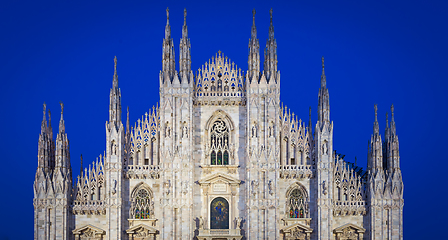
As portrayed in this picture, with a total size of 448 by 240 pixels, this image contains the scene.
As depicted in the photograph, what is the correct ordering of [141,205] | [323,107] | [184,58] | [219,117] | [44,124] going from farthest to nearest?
[219,117] → [184,58] → [44,124] → [323,107] → [141,205]

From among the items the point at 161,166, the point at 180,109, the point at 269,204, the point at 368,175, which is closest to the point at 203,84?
the point at 180,109

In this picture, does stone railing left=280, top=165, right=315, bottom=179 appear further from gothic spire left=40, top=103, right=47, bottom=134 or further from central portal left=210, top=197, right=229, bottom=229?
gothic spire left=40, top=103, right=47, bottom=134

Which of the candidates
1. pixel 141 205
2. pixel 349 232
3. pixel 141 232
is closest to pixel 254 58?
pixel 141 205

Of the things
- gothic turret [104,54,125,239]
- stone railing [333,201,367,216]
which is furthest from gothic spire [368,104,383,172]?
gothic turret [104,54,125,239]

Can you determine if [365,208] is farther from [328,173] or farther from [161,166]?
[161,166]

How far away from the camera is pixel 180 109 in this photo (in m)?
44.2

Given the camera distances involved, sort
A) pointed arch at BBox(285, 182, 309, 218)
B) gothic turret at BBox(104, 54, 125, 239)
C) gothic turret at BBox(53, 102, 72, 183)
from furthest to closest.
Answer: pointed arch at BBox(285, 182, 309, 218)
gothic turret at BBox(53, 102, 72, 183)
gothic turret at BBox(104, 54, 125, 239)

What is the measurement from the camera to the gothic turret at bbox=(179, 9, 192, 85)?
4466cm

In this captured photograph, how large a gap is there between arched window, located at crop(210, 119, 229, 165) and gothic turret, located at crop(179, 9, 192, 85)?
405cm

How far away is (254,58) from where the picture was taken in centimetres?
4512

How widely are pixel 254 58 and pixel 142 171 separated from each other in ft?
38.1

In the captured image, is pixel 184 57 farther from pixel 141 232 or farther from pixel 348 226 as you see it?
pixel 348 226

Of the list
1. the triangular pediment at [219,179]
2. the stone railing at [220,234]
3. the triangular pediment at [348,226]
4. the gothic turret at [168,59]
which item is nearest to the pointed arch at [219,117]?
the triangular pediment at [219,179]

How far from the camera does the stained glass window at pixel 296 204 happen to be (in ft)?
146
